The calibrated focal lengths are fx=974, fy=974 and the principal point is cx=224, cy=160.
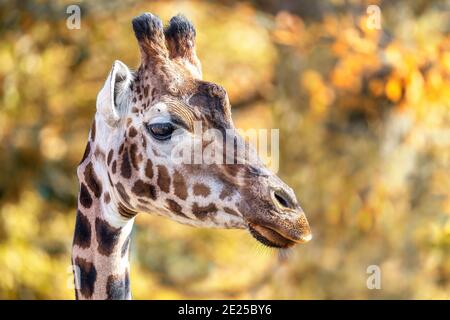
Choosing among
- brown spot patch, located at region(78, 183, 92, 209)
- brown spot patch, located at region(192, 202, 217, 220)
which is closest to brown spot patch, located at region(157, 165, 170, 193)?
brown spot patch, located at region(192, 202, 217, 220)

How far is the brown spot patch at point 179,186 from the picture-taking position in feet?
9.71

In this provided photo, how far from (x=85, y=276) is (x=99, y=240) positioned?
0.14 meters

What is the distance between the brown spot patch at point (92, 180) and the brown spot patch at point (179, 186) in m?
0.34

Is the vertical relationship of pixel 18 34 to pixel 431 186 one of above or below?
above

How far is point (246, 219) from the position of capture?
2832 mm

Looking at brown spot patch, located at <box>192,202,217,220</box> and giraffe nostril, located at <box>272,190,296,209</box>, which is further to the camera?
brown spot patch, located at <box>192,202,217,220</box>

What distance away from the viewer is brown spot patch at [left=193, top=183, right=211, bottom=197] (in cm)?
292

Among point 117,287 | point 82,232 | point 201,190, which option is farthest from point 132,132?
point 117,287

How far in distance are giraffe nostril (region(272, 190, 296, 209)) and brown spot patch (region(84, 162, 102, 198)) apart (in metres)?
0.68

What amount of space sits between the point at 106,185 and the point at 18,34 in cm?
621

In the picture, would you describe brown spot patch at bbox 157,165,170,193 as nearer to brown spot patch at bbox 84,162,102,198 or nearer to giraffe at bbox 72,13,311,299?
giraffe at bbox 72,13,311,299

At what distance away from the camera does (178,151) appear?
9.71 ft
